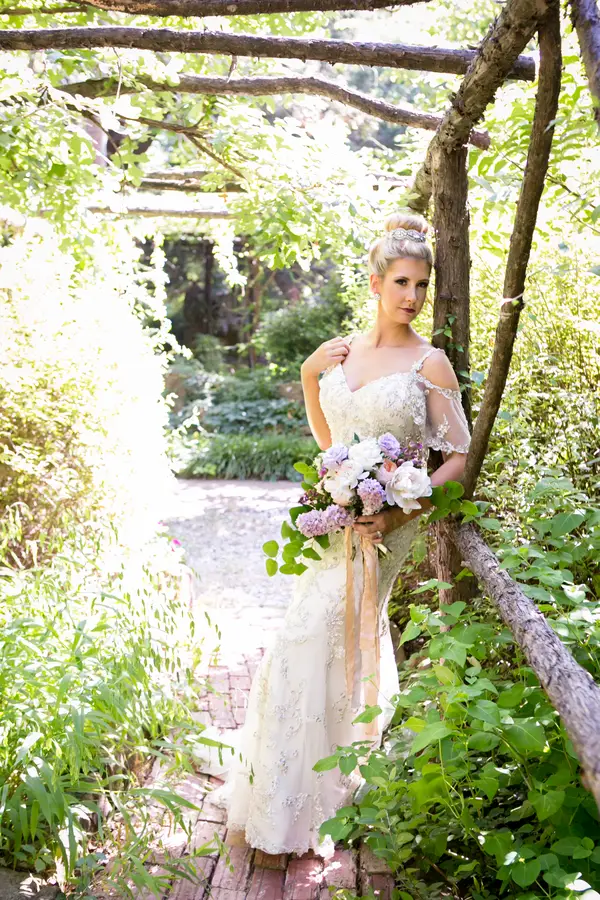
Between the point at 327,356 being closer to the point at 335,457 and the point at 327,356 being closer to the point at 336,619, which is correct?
the point at 335,457

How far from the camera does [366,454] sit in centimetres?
290

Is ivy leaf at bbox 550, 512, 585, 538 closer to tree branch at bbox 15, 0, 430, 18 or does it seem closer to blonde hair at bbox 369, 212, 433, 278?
blonde hair at bbox 369, 212, 433, 278

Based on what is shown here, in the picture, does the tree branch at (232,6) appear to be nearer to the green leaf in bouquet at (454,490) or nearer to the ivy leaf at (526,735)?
the green leaf in bouquet at (454,490)

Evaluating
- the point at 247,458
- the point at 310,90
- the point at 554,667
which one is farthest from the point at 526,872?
the point at 247,458

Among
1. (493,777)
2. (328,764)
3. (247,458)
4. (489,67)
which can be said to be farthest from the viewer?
(247,458)

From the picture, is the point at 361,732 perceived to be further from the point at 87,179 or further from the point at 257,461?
the point at 257,461

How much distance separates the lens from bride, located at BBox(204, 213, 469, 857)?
10.2ft

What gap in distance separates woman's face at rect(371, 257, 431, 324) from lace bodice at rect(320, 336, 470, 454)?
0.19 meters

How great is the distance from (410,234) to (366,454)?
0.89 meters

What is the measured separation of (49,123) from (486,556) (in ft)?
10.9

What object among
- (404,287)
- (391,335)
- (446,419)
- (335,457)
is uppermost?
(404,287)

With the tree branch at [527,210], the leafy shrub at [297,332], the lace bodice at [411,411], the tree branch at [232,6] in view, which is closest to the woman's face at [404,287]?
the lace bodice at [411,411]

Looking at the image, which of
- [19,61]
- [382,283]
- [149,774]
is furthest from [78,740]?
[19,61]

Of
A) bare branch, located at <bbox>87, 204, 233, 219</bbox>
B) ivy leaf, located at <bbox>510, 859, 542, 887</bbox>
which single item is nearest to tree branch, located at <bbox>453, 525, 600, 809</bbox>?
ivy leaf, located at <bbox>510, 859, 542, 887</bbox>
